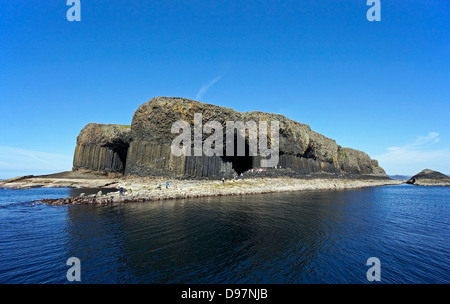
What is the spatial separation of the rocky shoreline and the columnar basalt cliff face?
16.6ft

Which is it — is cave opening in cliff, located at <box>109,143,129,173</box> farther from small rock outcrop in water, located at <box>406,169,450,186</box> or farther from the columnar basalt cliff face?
small rock outcrop in water, located at <box>406,169,450,186</box>

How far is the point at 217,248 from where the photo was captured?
Answer: 10492mm

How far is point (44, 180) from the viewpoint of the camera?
49938 mm

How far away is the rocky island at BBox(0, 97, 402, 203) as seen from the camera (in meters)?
37.8

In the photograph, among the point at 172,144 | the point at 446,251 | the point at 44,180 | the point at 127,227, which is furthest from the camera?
the point at 44,180

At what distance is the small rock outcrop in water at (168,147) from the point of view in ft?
139

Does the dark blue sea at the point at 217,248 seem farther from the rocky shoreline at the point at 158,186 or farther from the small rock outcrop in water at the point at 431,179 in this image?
the small rock outcrop in water at the point at 431,179

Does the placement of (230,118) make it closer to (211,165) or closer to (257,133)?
(257,133)

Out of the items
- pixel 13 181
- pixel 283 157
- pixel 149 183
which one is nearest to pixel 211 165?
pixel 149 183

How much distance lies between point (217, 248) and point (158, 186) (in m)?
24.6

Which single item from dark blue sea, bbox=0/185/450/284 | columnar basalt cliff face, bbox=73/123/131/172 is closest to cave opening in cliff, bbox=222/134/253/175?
columnar basalt cliff face, bbox=73/123/131/172

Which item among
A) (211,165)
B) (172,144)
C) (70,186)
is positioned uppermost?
(172,144)
